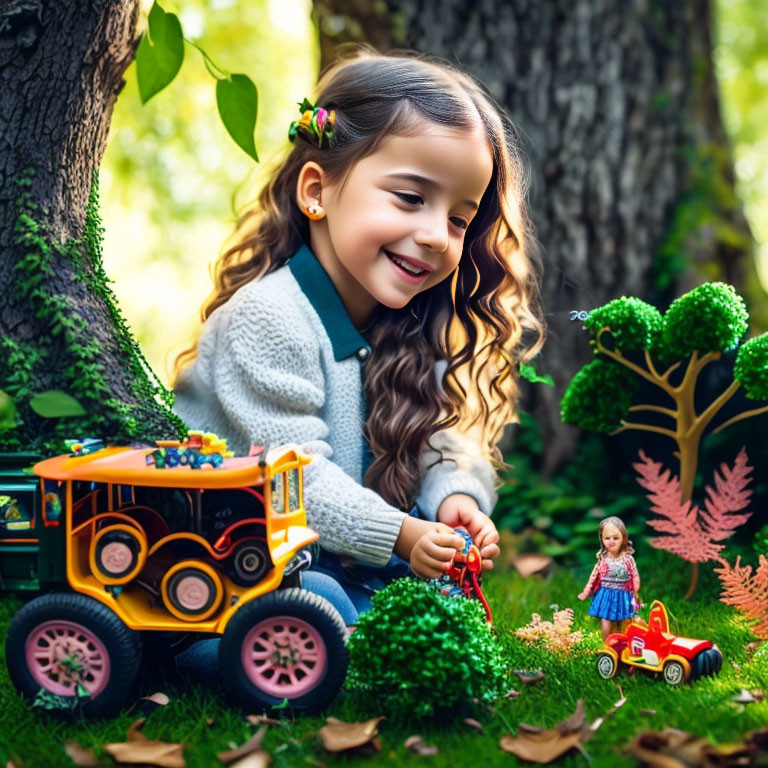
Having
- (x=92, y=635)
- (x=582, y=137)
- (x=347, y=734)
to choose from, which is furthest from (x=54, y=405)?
(x=582, y=137)

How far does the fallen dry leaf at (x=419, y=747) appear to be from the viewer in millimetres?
1805

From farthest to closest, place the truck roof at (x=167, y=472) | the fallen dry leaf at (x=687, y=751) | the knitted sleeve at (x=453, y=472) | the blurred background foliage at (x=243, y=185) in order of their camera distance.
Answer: the blurred background foliage at (x=243, y=185) → the knitted sleeve at (x=453, y=472) → the truck roof at (x=167, y=472) → the fallen dry leaf at (x=687, y=751)

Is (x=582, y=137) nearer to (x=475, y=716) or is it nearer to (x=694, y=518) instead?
(x=694, y=518)

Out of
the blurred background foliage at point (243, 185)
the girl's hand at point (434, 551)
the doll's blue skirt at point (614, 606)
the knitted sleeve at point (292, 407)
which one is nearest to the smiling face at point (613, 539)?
the doll's blue skirt at point (614, 606)

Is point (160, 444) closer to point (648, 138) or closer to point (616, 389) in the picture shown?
point (616, 389)

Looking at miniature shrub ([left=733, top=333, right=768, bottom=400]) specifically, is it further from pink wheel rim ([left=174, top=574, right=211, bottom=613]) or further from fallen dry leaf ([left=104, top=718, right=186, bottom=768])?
fallen dry leaf ([left=104, top=718, right=186, bottom=768])

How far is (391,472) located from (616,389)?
0.80 m

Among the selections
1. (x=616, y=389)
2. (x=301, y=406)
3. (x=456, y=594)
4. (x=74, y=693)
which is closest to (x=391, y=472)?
(x=301, y=406)

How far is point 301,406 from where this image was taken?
101 inches

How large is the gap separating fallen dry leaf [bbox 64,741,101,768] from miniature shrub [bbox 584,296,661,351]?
1821 millimetres

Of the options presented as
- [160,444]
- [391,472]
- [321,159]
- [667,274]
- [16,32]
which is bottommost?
[391,472]

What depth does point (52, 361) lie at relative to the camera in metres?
2.31

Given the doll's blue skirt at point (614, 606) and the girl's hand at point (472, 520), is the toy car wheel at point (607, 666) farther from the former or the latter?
the girl's hand at point (472, 520)

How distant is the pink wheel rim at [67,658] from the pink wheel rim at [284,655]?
305 mm
